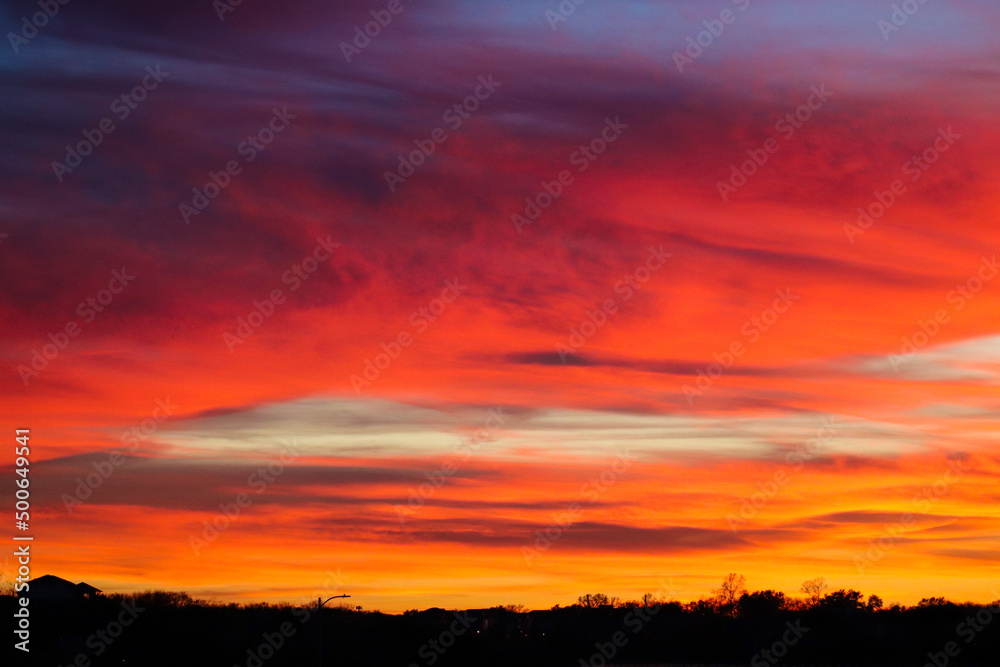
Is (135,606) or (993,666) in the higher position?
(135,606)

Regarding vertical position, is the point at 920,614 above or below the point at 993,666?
above

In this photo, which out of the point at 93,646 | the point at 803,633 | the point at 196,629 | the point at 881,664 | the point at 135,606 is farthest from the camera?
the point at 803,633

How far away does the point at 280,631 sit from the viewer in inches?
5463

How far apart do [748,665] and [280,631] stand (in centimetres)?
6500

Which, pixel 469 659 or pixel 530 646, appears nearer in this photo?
pixel 469 659

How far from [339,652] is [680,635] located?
60523 mm

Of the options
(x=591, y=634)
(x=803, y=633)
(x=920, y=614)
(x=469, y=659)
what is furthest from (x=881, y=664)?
(x=469, y=659)

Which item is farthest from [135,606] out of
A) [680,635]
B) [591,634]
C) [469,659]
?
[680,635]

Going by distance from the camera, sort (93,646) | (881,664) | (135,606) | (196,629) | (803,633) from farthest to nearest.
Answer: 1. (803,633)
2. (881,664)
3. (135,606)
4. (196,629)
5. (93,646)

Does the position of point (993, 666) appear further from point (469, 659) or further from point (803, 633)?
point (469, 659)

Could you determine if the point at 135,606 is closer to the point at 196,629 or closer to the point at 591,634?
the point at 196,629

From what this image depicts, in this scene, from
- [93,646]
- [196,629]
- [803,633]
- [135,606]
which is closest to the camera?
[93,646]

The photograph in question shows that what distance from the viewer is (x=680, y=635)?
6978 inches

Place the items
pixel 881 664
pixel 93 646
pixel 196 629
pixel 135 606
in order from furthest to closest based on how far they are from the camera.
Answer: pixel 881 664
pixel 135 606
pixel 196 629
pixel 93 646
